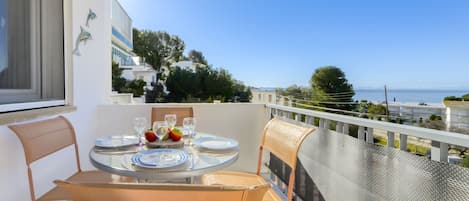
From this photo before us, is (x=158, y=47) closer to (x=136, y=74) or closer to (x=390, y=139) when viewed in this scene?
(x=136, y=74)

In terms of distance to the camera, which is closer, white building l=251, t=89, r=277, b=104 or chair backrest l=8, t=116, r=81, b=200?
chair backrest l=8, t=116, r=81, b=200

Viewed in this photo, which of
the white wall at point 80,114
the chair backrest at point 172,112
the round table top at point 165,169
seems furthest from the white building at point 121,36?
the round table top at point 165,169

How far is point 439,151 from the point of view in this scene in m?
1.05

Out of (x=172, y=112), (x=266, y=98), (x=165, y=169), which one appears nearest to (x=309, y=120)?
(x=172, y=112)

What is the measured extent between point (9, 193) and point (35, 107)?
1.84 feet

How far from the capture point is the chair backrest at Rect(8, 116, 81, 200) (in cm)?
140

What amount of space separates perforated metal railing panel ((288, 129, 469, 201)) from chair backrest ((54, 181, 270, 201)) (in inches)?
29.4

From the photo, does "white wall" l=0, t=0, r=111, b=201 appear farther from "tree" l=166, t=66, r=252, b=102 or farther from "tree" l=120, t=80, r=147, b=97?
"tree" l=166, t=66, r=252, b=102

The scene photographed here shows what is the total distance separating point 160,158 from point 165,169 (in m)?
0.15

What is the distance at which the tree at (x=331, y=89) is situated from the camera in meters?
13.0

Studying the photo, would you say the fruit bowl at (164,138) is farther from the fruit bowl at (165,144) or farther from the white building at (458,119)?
the white building at (458,119)

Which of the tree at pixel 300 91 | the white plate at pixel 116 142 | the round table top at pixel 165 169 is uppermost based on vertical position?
the tree at pixel 300 91

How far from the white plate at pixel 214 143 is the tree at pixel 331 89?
1115 cm

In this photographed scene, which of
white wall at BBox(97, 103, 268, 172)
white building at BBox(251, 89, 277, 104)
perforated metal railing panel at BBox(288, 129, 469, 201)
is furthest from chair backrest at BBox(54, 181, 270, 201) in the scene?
white building at BBox(251, 89, 277, 104)
